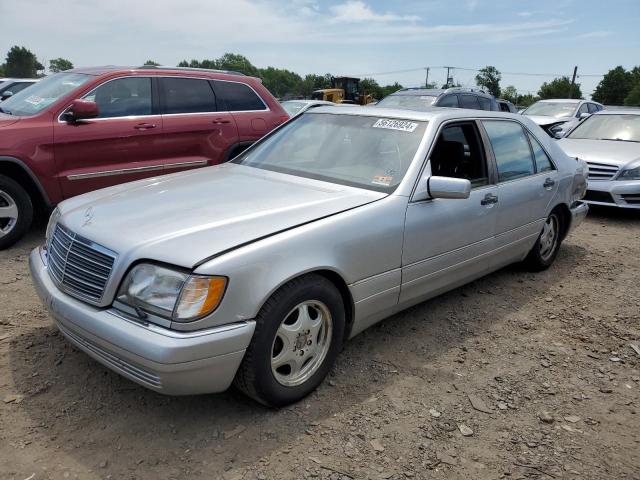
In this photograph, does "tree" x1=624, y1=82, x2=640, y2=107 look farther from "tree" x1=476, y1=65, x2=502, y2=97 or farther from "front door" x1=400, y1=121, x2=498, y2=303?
"front door" x1=400, y1=121, x2=498, y2=303

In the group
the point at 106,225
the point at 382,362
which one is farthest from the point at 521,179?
the point at 106,225

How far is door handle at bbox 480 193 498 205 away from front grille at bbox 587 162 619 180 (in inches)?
176

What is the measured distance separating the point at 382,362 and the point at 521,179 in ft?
6.84

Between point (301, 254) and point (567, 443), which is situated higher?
point (301, 254)

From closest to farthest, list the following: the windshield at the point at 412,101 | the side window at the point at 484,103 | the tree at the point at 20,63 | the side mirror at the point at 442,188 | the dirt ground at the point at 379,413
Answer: the dirt ground at the point at 379,413 → the side mirror at the point at 442,188 → the windshield at the point at 412,101 → the side window at the point at 484,103 → the tree at the point at 20,63

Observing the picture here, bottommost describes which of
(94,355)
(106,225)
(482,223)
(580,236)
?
(580,236)

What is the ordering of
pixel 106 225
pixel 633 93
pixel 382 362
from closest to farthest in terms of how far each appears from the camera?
1. pixel 106 225
2. pixel 382 362
3. pixel 633 93

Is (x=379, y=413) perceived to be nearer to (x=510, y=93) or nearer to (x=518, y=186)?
(x=518, y=186)

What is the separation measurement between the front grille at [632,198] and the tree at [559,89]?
67.2m

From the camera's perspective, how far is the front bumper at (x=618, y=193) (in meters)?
7.32

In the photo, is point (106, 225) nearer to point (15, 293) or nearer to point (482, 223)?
point (15, 293)

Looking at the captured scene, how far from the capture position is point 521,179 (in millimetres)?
4414

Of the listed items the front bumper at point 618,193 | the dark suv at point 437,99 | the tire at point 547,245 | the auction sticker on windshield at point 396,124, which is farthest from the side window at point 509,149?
the dark suv at point 437,99

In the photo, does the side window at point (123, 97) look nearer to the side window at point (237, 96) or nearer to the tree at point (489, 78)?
the side window at point (237, 96)
